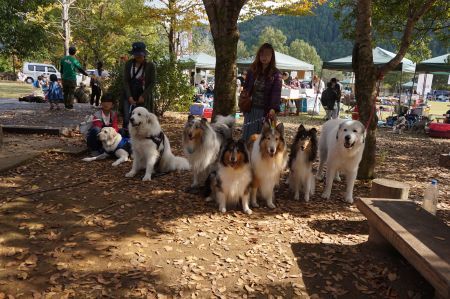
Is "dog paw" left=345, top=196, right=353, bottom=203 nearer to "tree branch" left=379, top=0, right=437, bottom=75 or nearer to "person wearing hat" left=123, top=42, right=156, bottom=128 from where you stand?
"tree branch" left=379, top=0, right=437, bottom=75

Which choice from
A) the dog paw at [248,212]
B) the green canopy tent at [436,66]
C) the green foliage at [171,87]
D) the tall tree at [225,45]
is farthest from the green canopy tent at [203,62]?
the dog paw at [248,212]

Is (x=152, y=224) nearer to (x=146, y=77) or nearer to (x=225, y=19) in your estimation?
Answer: (x=146, y=77)

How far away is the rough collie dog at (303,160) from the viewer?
16.4ft

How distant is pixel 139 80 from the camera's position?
6793 millimetres

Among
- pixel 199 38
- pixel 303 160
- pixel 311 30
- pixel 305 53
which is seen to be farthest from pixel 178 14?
pixel 311 30

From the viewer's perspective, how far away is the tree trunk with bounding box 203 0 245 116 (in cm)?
753

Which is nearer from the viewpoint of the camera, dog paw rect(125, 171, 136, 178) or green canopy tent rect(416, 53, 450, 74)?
dog paw rect(125, 171, 136, 178)

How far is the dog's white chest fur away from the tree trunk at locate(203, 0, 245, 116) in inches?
135

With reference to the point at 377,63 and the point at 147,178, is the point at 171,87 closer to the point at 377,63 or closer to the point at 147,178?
the point at 147,178

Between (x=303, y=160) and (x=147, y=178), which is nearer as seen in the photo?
(x=303, y=160)

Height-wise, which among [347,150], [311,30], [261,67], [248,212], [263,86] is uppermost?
[311,30]

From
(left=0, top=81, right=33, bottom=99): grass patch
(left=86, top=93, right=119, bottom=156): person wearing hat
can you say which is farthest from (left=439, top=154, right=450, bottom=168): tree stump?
(left=0, top=81, right=33, bottom=99): grass patch

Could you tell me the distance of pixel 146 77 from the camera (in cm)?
669

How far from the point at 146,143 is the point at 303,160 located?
2443 millimetres
